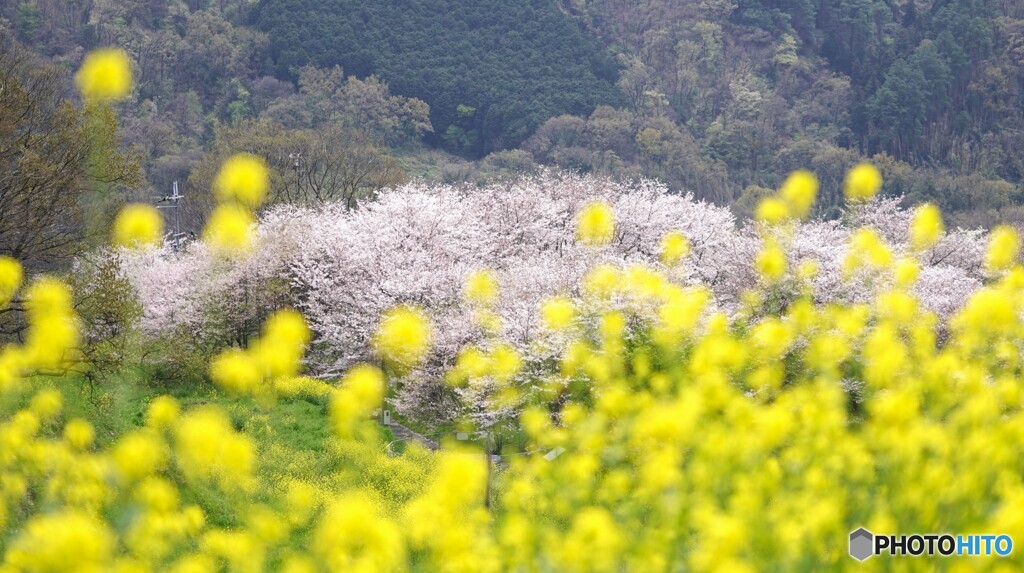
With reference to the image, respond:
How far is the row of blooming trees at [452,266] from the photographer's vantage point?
63.8 feet

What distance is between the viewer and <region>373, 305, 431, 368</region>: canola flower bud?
7.62m

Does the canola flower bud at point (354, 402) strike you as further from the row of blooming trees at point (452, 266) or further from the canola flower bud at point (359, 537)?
the row of blooming trees at point (452, 266)

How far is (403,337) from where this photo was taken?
756cm

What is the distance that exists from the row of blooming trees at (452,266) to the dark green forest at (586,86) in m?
14.5

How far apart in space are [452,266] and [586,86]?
43933mm

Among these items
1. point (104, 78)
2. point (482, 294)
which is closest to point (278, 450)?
point (482, 294)

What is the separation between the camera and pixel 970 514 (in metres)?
4.76

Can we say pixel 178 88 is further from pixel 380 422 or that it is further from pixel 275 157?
pixel 380 422

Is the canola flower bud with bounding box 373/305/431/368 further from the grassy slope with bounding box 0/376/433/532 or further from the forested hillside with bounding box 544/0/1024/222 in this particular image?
the forested hillside with bounding box 544/0/1024/222

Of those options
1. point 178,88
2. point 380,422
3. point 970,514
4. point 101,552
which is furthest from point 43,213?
point 178,88

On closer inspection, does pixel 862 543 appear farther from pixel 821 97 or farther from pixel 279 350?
pixel 821 97

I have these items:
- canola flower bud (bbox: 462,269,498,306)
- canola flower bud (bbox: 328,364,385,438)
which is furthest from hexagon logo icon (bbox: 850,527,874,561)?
canola flower bud (bbox: 462,269,498,306)

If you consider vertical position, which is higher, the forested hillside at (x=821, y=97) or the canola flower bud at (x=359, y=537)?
the canola flower bud at (x=359, y=537)

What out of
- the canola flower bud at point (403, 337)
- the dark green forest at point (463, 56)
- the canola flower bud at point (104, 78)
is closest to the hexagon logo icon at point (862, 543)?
the canola flower bud at point (403, 337)
